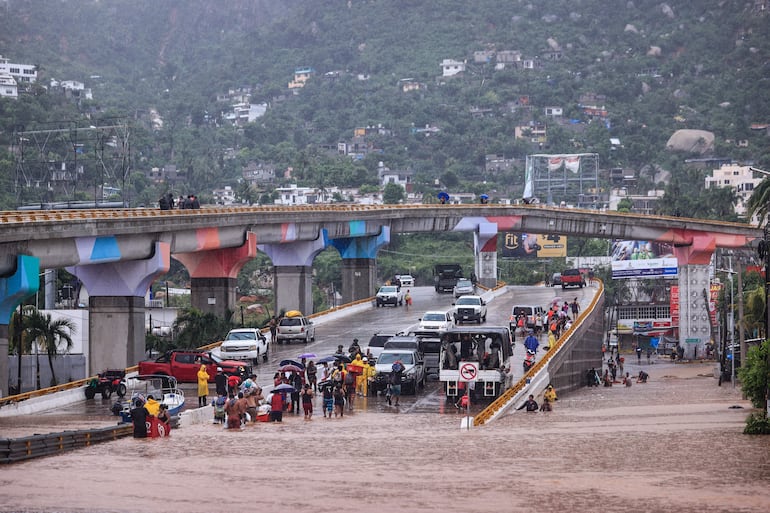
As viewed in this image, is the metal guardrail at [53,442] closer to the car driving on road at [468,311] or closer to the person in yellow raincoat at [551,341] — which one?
the person in yellow raincoat at [551,341]

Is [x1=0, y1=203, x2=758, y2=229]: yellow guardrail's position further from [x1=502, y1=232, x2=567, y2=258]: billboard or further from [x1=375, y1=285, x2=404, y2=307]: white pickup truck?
[x1=502, y1=232, x2=567, y2=258]: billboard

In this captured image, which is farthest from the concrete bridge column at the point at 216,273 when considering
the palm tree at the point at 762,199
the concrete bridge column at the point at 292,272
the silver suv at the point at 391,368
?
the silver suv at the point at 391,368

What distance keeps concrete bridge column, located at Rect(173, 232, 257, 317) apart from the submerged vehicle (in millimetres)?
33337

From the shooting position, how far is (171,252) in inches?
2623

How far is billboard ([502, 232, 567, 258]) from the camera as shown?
634 ft

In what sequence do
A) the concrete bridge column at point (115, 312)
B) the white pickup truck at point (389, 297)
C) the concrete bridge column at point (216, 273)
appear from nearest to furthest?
the concrete bridge column at point (115, 312) → the concrete bridge column at point (216, 273) → the white pickup truck at point (389, 297)

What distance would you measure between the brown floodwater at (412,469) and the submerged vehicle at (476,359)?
352 cm

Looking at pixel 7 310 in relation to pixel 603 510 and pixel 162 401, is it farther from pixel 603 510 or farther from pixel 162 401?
pixel 603 510

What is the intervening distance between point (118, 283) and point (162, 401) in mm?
23225

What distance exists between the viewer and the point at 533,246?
193750 millimetres

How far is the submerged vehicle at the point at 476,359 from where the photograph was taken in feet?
142

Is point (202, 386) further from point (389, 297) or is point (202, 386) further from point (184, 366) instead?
point (389, 297)

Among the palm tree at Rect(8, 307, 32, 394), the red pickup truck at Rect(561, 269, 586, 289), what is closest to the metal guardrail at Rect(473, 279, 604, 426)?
the palm tree at Rect(8, 307, 32, 394)

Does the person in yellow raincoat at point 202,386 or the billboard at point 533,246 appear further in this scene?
the billboard at point 533,246
